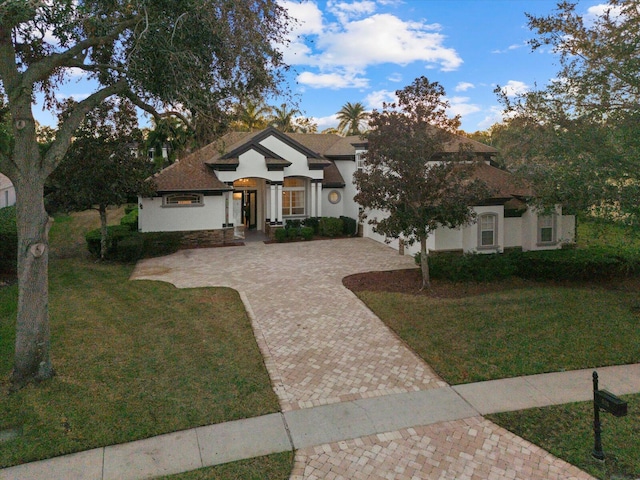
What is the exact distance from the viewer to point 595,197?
36.2 ft

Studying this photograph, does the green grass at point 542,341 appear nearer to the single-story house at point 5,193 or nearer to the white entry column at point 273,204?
the white entry column at point 273,204

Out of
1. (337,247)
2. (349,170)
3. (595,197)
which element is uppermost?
(349,170)

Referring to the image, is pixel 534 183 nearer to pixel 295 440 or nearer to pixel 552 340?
pixel 552 340

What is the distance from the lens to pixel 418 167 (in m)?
14.0

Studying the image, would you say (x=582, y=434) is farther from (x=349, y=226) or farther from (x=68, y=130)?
(x=349, y=226)

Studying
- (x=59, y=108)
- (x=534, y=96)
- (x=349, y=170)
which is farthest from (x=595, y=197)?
(x=349, y=170)

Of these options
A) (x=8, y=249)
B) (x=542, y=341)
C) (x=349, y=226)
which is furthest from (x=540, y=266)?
(x=8, y=249)

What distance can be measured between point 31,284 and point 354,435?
6112 mm

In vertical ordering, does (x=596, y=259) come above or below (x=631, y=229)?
below

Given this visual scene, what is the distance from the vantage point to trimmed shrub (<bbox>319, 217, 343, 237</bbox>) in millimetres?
26031

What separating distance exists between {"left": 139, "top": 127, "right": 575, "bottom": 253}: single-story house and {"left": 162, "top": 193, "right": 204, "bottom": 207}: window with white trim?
0.16ft

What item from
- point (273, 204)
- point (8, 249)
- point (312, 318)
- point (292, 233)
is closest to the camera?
point (312, 318)

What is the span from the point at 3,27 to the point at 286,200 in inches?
791

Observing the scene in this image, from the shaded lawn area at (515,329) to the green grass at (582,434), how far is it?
1380mm
